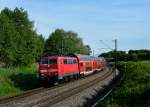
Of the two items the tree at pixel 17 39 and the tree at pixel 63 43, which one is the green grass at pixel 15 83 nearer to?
the tree at pixel 17 39

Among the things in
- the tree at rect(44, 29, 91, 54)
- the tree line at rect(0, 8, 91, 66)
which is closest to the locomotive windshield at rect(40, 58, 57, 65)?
the tree line at rect(0, 8, 91, 66)

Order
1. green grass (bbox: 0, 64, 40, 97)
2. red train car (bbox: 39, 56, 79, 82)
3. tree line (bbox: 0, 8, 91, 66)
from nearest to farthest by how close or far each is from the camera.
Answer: green grass (bbox: 0, 64, 40, 97)
red train car (bbox: 39, 56, 79, 82)
tree line (bbox: 0, 8, 91, 66)

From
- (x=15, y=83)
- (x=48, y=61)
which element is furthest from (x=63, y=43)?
(x=15, y=83)

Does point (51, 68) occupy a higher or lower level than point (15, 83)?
higher

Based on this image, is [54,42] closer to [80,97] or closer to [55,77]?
[55,77]

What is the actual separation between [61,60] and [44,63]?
2014mm

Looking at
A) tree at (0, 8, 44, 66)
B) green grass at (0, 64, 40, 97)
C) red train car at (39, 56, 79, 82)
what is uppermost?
tree at (0, 8, 44, 66)

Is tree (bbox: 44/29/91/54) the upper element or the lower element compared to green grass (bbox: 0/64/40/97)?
upper

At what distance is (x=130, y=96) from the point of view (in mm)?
26781

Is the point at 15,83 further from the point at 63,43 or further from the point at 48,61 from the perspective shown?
the point at 63,43

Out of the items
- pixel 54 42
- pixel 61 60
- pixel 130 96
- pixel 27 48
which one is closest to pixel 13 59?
pixel 27 48

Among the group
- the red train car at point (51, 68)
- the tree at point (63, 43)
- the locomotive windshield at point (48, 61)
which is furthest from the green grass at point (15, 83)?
the tree at point (63, 43)

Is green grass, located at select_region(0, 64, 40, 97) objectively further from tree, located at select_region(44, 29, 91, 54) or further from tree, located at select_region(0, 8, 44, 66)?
tree, located at select_region(44, 29, 91, 54)

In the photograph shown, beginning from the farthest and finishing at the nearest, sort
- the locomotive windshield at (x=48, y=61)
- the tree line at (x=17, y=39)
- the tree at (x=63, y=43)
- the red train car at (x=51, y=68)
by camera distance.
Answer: the tree at (x=63, y=43)
the tree line at (x=17, y=39)
the locomotive windshield at (x=48, y=61)
the red train car at (x=51, y=68)
